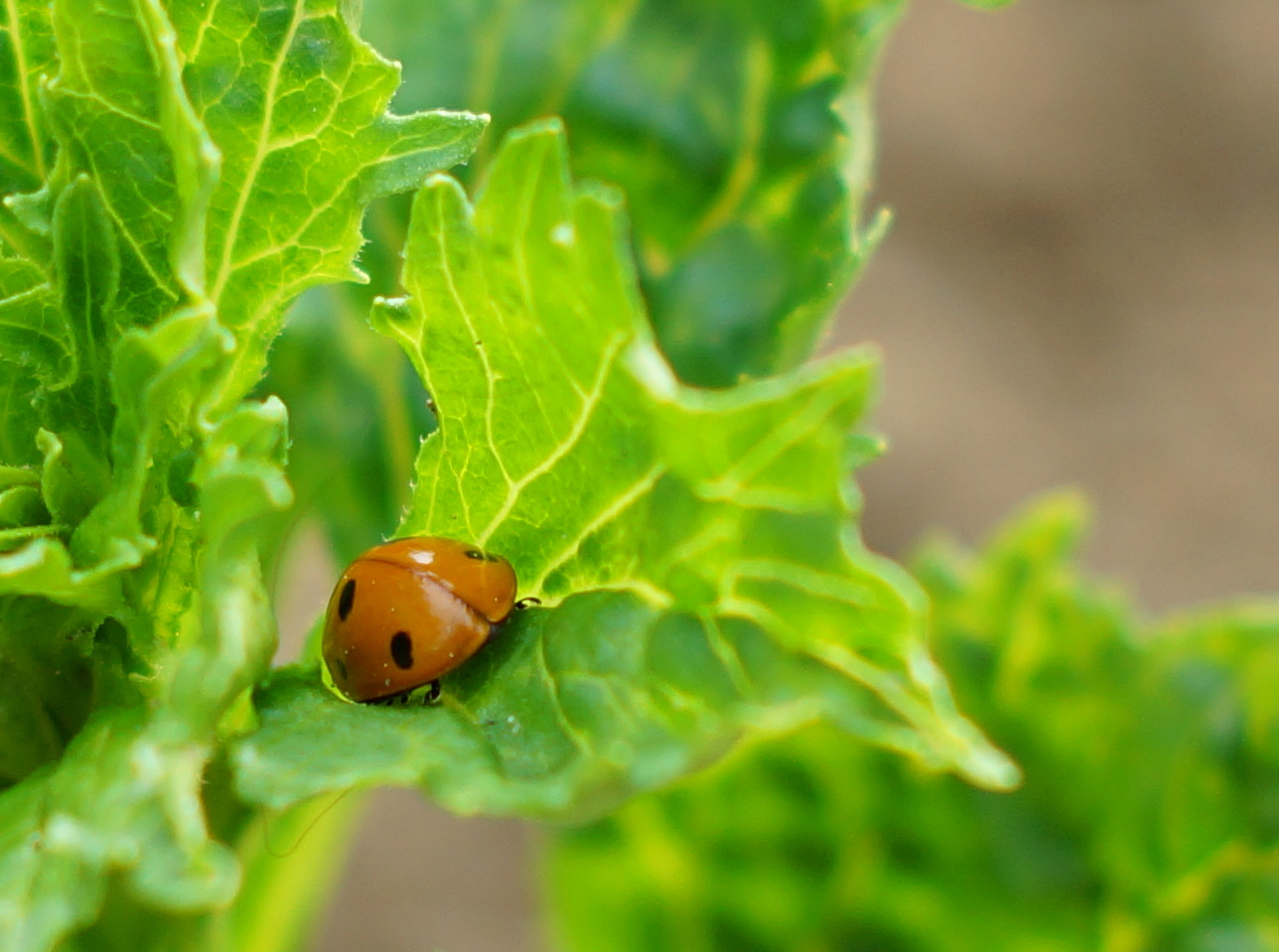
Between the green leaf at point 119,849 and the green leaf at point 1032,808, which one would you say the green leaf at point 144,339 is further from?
the green leaf at point 1032,808

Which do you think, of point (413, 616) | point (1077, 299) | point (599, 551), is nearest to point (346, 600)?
point (413, 616)

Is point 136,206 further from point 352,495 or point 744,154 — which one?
point 352,495

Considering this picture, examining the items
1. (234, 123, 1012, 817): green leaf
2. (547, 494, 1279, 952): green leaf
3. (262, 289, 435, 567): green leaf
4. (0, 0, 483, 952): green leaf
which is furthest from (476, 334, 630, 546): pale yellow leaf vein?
(547, 494, 1279, 952): green leaf

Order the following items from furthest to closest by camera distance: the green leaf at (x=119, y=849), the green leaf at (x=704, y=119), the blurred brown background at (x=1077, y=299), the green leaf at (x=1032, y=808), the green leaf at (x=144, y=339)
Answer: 1. the blurred brown background at (x=1077, y=299)
2. the green leaf at (x=1032, y=808)
3. the green leaf at (x=704, y=119)
4. the green leaf at (x=144, y=339)
5. the green leaf at (x=119, y=849)

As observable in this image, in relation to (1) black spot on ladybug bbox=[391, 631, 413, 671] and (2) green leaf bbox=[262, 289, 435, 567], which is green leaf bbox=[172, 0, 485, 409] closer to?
(1) black spot on ladybug bbox=[391, 631, 413, 671]

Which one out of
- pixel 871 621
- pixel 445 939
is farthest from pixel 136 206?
pixel 445 939

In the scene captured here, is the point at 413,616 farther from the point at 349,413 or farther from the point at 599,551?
the point at 349,413

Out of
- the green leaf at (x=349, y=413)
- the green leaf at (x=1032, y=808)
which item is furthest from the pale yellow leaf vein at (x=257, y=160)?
the green leaf at (x=1032, y=808)
